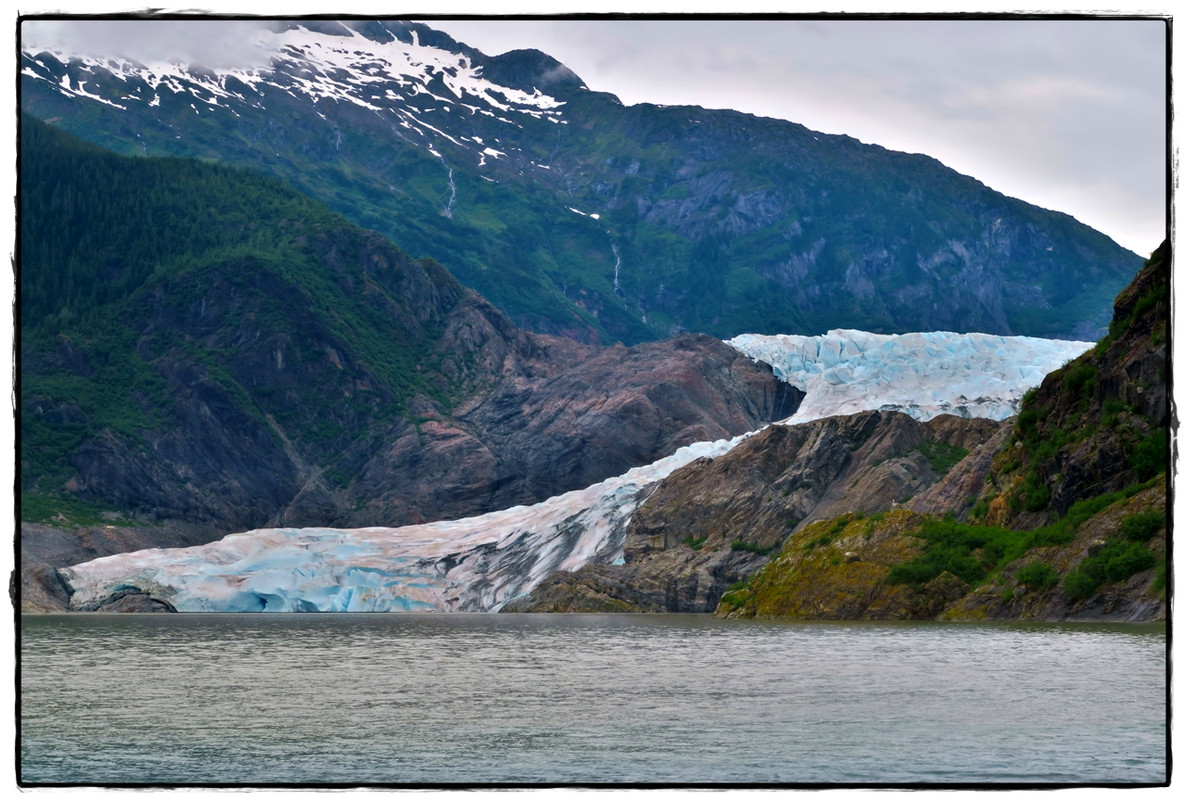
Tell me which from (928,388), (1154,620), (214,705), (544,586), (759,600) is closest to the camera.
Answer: (214,705)

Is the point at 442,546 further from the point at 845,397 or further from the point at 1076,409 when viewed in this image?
the point at 1076,409

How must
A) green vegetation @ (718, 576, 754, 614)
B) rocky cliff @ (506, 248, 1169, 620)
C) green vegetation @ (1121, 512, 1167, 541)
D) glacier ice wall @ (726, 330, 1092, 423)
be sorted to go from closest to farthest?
green vegetation @ (1121, 512, 1167, 541) → rocky cliff @ (506, 248, 1169, 620) → green vegetation @ (718, 576, 754, 614) → glacier ice wall @ (726, 330, 1092, 423)

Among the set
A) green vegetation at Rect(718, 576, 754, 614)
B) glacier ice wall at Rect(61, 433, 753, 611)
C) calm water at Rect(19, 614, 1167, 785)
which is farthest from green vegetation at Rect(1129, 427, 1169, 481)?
glacier ice wall at Rect(61, 433, 753, 611)

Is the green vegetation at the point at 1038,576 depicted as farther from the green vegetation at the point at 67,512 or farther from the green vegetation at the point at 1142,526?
the green vegetation at the point at 67,512

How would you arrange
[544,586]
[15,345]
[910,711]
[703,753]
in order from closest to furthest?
[15,345] < [703,753] < [910,711] < [544,586]

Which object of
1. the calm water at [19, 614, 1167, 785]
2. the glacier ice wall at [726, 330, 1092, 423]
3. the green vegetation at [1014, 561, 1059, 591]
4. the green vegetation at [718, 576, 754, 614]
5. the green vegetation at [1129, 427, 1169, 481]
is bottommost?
the calm water at [19, 614, 1167, 785]

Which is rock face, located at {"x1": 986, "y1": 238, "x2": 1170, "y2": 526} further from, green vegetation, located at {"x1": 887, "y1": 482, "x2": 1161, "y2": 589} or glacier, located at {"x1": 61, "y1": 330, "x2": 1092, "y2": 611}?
glacier, located at {"x1": 61, "y1": 330, "x2": 1092, "y2": 611}

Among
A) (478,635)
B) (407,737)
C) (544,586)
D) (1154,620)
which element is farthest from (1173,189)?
(544,586)

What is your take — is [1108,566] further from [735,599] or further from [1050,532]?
[735,599]

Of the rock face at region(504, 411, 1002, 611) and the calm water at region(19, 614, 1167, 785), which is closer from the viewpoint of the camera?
the calm water at region(19, 614, 1167, 785)
